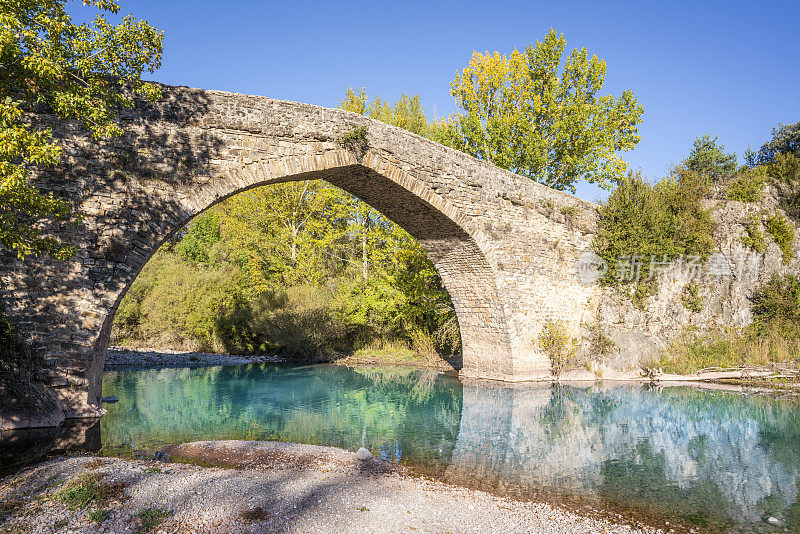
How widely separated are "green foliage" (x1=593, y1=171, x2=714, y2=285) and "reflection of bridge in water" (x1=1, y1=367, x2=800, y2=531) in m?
3.95

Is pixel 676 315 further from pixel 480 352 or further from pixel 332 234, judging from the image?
pixel 332 234

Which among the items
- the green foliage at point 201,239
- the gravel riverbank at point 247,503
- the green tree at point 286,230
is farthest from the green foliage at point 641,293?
the green foliage at point 201,239

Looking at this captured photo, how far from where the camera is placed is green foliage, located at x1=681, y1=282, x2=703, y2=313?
45.6 feet

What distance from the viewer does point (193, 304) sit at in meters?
18.2

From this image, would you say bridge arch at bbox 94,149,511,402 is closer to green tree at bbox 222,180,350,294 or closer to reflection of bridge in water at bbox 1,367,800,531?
reflection of bridge in water at bbox 1,367,800,531

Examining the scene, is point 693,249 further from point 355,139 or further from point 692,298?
point 355,139

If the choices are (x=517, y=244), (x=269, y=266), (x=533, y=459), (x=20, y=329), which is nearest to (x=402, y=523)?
(x=533, y=459)

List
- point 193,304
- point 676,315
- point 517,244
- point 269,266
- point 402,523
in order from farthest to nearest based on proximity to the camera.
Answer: point 269,266, point 193,304, point 676,315, point 517,244, point 402,523

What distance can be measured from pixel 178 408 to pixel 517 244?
8.17 m

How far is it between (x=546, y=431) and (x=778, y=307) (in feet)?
33.1

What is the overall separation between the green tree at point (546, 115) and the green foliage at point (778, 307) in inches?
260

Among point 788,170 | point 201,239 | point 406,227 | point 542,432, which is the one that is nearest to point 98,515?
point 542,432

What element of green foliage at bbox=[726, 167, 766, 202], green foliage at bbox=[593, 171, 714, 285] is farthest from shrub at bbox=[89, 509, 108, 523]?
green foliage at bbox=[726, 167, 766, 202]

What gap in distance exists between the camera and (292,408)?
31.2 feet
